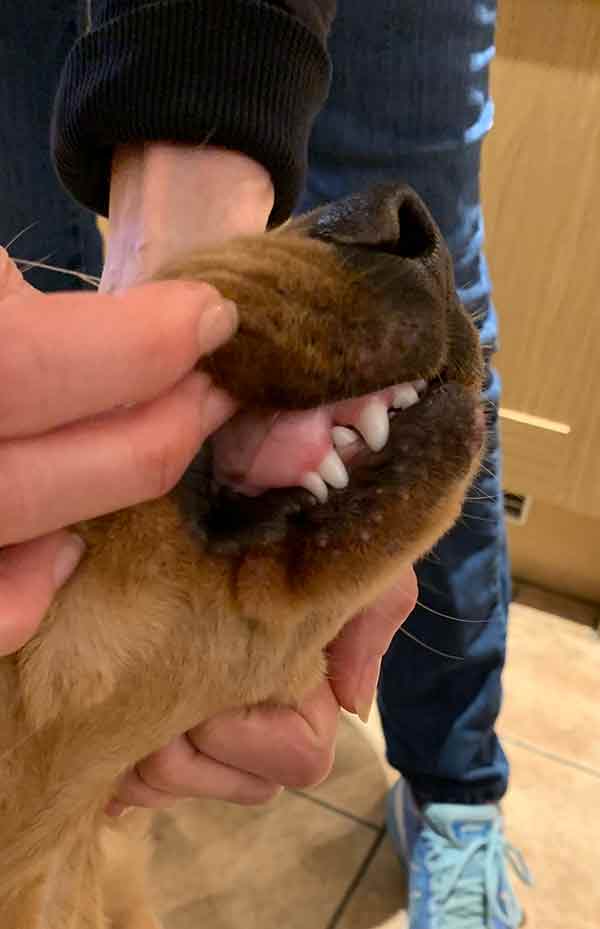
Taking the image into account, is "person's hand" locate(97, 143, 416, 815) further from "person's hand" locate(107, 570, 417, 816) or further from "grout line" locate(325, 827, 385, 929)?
"grout line" locate(325, 827, 385, 929)

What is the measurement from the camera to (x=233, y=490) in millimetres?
781

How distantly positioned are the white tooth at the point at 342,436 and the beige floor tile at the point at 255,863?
117 cm

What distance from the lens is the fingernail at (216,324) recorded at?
604 millimetres

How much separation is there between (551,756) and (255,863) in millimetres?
631

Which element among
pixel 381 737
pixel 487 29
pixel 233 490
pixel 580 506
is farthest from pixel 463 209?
pixel 381 737

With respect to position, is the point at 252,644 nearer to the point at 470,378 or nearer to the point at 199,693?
the point at 199,693

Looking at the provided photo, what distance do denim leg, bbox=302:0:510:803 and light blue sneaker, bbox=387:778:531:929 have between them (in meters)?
0.04

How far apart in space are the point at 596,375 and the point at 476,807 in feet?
2.82

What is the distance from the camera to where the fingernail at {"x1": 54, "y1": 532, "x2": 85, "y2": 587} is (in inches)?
27.2

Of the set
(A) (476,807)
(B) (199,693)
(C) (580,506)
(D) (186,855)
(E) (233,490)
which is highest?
(E) (233,490)

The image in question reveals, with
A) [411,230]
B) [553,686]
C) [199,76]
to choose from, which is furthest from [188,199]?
[553,686]

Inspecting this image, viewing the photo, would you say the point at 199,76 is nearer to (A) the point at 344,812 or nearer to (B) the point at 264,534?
(B) the point at 264,534

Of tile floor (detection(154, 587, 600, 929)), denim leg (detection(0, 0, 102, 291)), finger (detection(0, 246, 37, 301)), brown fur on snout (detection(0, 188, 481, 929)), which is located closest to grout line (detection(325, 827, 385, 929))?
tile floor (detection(154, 587, 600, 929))

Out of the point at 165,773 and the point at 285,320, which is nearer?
the point at 285,320
